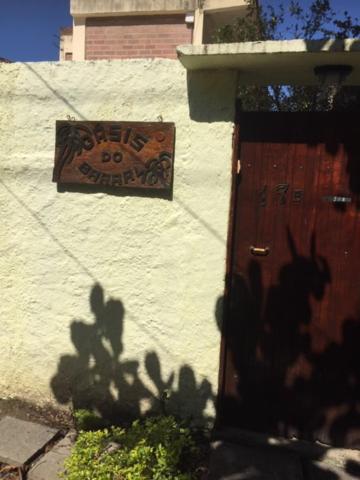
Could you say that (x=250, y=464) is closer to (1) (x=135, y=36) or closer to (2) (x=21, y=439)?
(2) (x=21, y=439)

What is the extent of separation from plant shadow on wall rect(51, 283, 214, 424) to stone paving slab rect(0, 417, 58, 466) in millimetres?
294

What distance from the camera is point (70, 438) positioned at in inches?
130

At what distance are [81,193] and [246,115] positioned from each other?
135 cm

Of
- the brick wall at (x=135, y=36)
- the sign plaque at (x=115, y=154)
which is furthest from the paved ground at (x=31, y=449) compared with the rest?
the brick wall at (x=135, y=36)

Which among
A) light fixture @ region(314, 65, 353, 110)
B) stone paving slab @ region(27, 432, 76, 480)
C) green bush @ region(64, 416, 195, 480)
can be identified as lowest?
stone paving slab @ region(27, 432, 76, 480)

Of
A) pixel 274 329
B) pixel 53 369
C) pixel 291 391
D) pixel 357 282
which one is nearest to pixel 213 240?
pixel 274 329

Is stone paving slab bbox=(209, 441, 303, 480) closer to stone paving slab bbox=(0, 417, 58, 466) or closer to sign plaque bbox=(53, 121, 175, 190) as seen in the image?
stone paving slab bbox=(0, 417, 58, 466)

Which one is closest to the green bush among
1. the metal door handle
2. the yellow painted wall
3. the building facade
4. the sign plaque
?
the yellow painted wall

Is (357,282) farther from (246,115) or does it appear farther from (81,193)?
(81,193)

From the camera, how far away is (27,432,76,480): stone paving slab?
291cm

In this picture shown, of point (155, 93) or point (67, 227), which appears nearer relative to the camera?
point (155, 93)

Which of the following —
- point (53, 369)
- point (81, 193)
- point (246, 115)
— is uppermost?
point (246, 115)

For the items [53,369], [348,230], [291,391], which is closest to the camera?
[348,230]

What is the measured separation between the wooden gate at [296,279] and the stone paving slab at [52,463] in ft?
3.97
